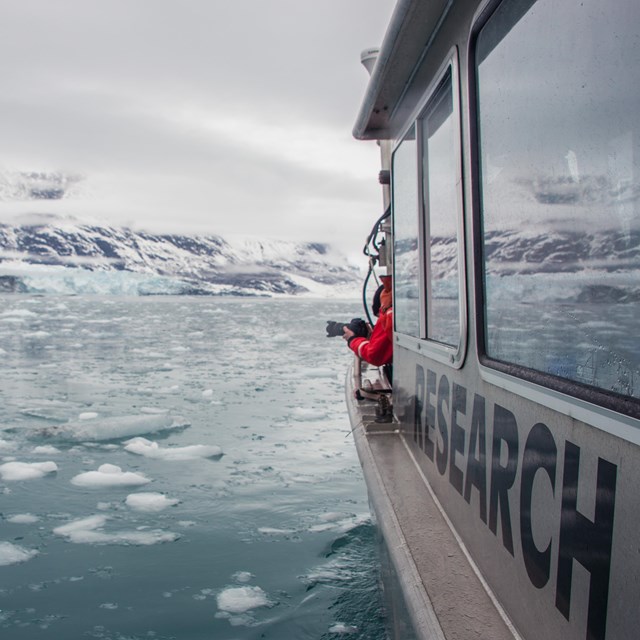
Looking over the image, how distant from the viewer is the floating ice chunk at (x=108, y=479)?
4.70 metres

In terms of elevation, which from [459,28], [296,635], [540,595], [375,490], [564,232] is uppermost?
[459,28]

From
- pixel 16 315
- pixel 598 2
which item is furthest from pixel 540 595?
pixel 16 315

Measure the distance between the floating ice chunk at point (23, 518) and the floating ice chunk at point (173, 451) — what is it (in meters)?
1.47

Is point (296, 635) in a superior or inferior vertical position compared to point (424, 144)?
inferior

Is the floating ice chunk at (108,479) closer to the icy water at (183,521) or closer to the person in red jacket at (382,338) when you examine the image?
the icy water at (183,521)

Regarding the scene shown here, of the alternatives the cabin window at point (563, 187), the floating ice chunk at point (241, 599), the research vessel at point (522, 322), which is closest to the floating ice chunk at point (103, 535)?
the floating ice chunk at point (241, 599)

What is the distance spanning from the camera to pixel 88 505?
14.0 feet

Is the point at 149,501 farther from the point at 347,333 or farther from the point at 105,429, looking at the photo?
the point at 105,429

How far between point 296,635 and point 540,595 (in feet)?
5.87

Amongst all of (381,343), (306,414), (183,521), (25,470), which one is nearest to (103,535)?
(183,521)

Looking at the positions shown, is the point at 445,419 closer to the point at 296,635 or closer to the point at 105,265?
the point at 296,635

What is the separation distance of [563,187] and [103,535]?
343 centimetres

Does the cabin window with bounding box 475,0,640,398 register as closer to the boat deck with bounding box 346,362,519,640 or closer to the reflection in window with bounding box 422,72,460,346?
the reflection in window with bounding box 422,72,460,346

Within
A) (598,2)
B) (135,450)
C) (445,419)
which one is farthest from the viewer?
(135,450)
